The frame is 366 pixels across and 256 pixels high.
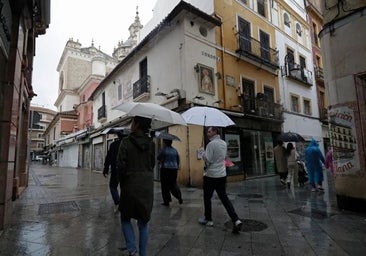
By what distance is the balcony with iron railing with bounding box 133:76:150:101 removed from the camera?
13836mm

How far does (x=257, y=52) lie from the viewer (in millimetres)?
14852

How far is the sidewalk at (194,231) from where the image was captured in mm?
3598

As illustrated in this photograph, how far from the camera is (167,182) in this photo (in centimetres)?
670

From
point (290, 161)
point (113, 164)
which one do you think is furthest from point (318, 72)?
point (113, 164)

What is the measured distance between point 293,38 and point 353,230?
17.3m

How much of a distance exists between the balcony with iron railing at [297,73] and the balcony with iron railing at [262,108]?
2630mm

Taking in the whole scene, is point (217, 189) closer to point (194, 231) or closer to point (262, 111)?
point (194, 231)

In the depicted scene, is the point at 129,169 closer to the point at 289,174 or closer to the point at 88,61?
the point at 289,174

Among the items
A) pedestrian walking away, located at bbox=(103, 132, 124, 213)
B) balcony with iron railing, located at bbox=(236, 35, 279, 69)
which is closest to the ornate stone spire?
balcony with iron railing, located at bbox=(236, 35, 279, 69)

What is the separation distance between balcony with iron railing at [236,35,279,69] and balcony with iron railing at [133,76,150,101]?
202 inches

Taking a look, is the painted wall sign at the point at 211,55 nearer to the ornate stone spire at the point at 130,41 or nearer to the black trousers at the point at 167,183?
the black trousers at the point at 167,183

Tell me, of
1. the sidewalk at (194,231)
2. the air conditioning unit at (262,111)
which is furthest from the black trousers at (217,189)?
the air conditioning unit at (262,111)

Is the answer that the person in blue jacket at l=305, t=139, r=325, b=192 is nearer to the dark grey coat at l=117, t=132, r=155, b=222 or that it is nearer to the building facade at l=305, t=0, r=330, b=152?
the dark grey coat at l=117, t=132, r=155, b=222

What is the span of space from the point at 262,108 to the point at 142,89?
6.86m
